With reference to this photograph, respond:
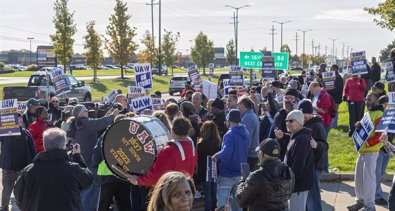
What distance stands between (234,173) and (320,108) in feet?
14.8

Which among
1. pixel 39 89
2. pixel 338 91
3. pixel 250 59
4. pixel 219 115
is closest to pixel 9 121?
pixel 219 115

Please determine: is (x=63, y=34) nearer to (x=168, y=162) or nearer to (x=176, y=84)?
(x=176, y=84)

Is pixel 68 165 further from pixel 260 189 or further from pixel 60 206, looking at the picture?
pixel 260 189

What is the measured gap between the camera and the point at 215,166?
27.6 ft

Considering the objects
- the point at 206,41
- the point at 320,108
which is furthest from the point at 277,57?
the point at 206,41

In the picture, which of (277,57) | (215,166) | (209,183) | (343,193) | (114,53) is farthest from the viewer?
(114,53)

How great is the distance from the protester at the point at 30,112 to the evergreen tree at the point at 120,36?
46.8m

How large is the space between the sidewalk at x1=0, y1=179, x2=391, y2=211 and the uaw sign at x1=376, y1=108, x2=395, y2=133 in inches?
83.8

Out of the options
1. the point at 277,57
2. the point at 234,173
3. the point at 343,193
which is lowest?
the point at 343,193

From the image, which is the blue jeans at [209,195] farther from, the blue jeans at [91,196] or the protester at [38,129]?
the protester at [38,129]

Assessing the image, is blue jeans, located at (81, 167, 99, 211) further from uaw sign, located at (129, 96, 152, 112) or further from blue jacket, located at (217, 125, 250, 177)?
uaw sign, located at (129, 96, 152, 112)

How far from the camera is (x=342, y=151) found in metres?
15.3

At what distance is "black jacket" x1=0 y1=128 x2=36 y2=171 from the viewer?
10.1 m

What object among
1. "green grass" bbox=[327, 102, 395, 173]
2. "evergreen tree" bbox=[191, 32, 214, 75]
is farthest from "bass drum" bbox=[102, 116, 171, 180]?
"evergreen tree" bbox=[191, 32, 214, 75]
